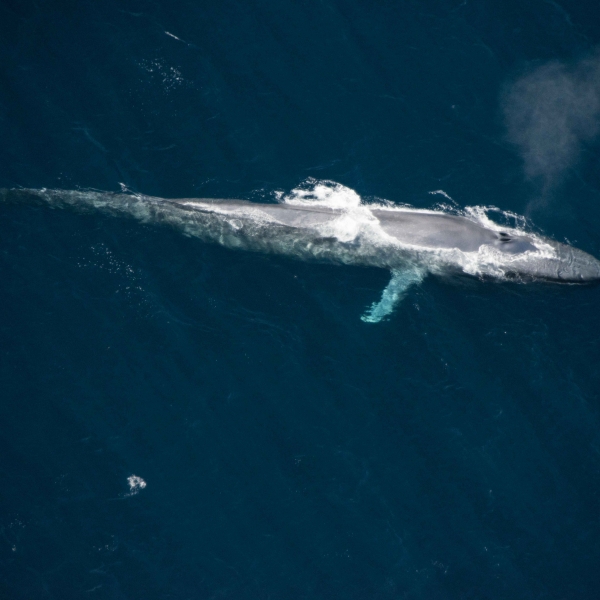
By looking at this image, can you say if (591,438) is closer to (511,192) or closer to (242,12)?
(511,192)

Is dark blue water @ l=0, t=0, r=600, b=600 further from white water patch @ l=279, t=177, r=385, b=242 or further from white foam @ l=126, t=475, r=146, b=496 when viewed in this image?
white water patch @ l=279, t=177, r=385, b=242

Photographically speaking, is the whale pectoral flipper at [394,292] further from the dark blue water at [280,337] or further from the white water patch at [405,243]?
the dark blue water at [280,337]

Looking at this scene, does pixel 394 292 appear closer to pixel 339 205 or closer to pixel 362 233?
pixel 362 233

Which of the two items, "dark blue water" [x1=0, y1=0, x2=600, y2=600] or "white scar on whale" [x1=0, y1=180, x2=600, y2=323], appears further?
"white scar on whale" [x1=0, y1=180, x2=600, y2=323]

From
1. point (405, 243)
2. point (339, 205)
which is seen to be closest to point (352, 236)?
point (339, 205)

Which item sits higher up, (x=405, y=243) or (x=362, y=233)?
(x=405, y=243)

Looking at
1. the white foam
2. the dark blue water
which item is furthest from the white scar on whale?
the white foam
